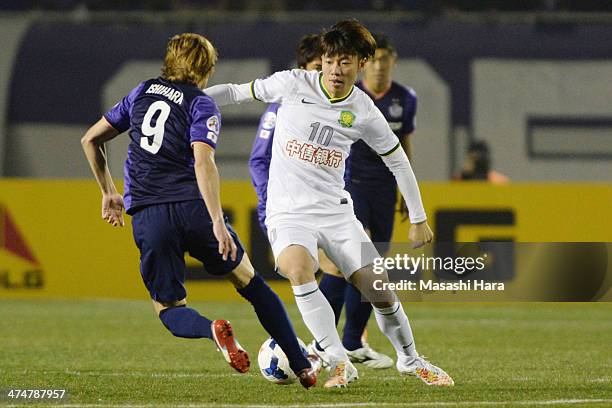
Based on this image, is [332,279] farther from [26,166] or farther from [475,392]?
[26,166]

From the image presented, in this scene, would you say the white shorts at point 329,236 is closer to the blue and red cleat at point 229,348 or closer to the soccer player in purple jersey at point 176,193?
the soccer player in purple jersey at point 176,193

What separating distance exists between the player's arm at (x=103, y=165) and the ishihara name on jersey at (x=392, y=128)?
248 centimetres

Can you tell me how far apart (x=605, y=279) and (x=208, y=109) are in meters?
4.93

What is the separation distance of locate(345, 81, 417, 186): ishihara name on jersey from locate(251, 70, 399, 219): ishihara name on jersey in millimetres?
1931

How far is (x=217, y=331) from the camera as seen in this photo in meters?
5.85

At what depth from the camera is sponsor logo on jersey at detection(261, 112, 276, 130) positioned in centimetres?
777

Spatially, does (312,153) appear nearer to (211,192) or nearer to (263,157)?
(211,192)

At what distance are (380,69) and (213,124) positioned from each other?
2770 mm

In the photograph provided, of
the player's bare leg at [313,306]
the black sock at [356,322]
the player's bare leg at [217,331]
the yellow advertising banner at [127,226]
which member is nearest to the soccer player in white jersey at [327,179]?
the player's bare leg at [313,306]

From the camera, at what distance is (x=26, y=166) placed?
50.5 feet

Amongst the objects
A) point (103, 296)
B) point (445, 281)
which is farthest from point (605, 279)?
point (103, 296)

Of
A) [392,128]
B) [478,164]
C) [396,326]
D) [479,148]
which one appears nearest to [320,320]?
[396,326]

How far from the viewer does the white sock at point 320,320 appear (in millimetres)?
6348

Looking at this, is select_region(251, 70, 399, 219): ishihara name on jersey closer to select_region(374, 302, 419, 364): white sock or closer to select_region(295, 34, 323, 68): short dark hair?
select_region(374, 302, 419, 364): white sock
